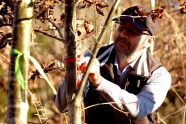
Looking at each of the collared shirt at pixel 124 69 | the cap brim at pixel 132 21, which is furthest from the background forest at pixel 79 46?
the collared shirt at pixel 124 69

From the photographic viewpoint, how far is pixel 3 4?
304 cm

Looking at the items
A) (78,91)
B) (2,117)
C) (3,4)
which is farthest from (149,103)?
(2,117)

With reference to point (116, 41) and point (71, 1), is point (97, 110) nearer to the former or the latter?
point (116, 41)

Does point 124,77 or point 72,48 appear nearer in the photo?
point 72,48

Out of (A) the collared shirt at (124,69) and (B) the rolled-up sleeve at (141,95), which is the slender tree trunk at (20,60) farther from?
(A) the collared shirt at (124,69)

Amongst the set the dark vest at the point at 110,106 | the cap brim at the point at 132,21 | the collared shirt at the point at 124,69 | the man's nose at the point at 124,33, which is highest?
the cap brim at the point at 132,21

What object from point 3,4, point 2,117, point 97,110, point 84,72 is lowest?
point 2,117

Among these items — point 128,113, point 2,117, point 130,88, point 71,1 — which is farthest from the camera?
point 2,117

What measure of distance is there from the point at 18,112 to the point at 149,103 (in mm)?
1304

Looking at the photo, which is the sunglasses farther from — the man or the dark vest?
the dark vest

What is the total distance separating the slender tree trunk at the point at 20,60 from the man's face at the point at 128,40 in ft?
4.70

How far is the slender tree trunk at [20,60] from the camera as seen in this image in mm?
2902

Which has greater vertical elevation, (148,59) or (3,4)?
(3,4)

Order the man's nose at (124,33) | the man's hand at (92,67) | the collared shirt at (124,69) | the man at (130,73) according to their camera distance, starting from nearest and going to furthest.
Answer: the man's hand at (92,67) < the man at (130,73) < the man's nose at (124,33) < the collared shirt at (124,69)
